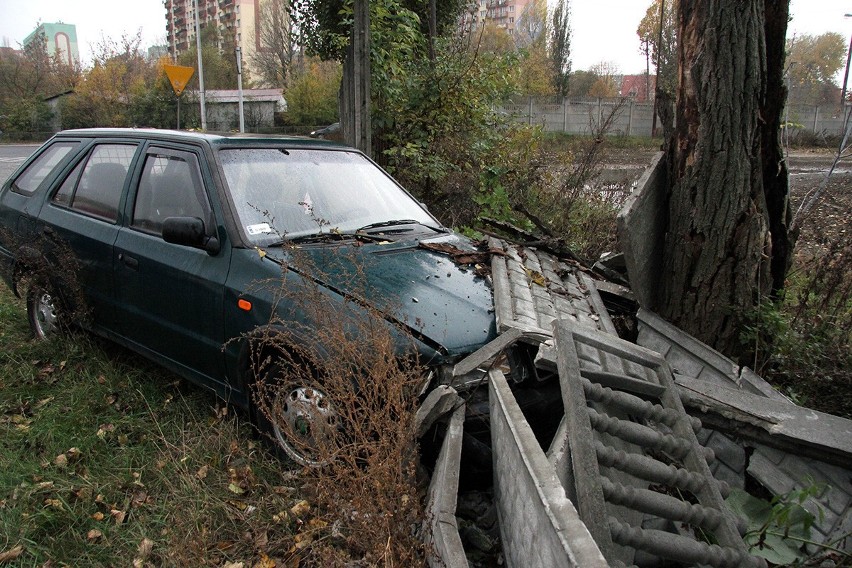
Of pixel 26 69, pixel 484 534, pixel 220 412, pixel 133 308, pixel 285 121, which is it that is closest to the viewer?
pixel 484 534

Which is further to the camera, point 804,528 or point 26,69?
point 26,69

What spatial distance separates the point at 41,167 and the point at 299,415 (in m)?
3.46

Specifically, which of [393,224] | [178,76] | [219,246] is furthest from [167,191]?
[178,76]

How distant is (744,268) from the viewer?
3564 millimetres

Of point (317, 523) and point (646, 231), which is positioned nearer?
point (317, 523)

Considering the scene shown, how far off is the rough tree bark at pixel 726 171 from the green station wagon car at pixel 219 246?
1.33 metres

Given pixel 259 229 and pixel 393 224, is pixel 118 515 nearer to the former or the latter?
pixel 259 229

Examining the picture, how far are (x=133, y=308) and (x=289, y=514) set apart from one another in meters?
1.87

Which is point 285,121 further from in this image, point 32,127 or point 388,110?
point 388,110

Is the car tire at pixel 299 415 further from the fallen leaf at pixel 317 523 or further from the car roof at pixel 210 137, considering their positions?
the car roof at pixel 210 137

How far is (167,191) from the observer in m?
3.82

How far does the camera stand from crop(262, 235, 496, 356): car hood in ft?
9.25

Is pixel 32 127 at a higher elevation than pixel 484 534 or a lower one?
higher

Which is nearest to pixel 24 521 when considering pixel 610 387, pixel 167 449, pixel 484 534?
pixel 167 449
